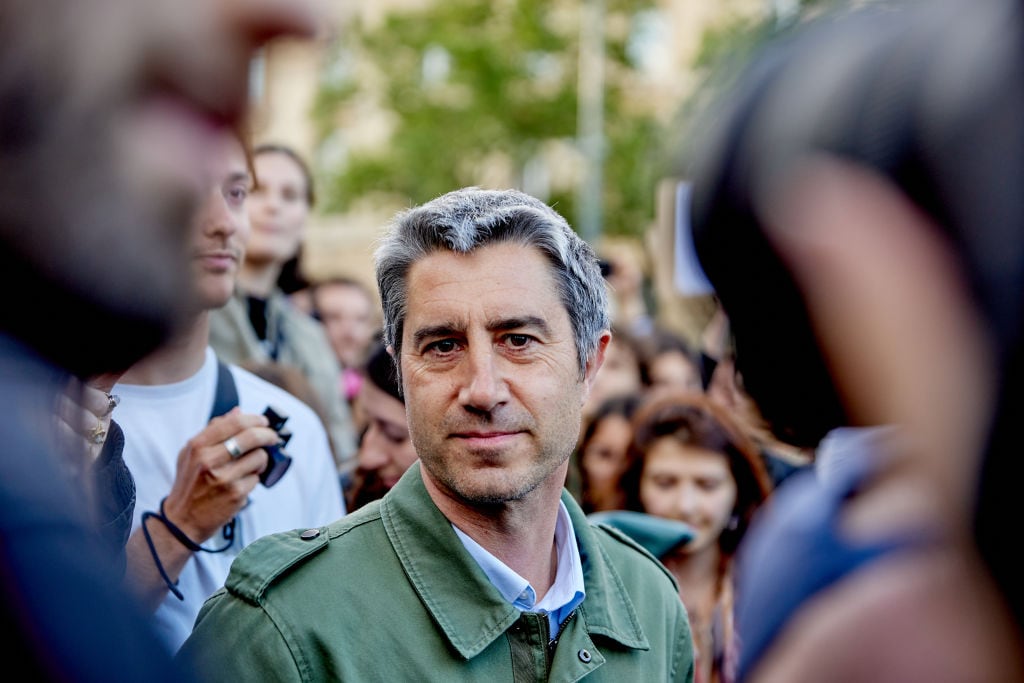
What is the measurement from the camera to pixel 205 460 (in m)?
2.67

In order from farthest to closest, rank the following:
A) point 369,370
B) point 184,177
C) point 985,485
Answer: point 369,370, point 184,177, point 985,485

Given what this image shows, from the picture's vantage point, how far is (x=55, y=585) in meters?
1.02

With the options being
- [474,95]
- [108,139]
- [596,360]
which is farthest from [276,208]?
[474,95]

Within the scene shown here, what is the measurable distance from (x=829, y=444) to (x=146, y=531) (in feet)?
5.06

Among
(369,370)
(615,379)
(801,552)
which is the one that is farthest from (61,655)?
(615,379)

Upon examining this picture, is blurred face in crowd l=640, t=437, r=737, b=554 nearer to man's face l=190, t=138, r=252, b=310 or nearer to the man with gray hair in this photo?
the man with gray hair

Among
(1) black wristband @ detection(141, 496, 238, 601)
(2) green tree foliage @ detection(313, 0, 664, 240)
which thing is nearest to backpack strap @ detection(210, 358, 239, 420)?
(1) black wristband @ detection(141, 496, 238, 601)

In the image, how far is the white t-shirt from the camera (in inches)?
109

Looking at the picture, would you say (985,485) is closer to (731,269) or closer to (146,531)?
(731,269)

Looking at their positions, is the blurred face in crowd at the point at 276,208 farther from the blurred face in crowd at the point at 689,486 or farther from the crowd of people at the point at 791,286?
the crowd of people at the point at 791,286

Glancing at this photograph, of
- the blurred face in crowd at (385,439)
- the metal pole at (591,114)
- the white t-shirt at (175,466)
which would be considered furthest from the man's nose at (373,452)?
the metal pole at (591,114)

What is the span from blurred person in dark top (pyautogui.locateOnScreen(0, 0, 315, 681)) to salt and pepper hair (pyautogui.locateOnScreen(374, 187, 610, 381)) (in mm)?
1421

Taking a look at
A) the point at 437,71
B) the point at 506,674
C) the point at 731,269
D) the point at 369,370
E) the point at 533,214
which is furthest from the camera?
the point at 437,71

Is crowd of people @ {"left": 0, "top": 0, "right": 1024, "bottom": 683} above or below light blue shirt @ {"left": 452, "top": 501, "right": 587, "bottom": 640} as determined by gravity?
above
